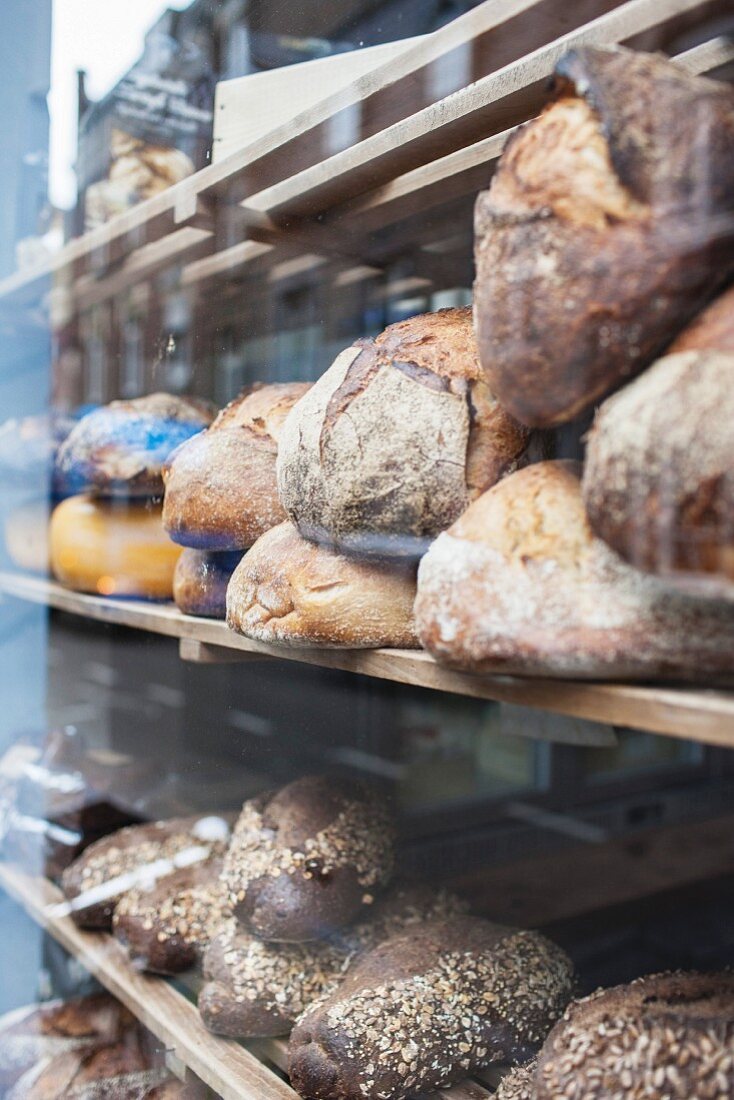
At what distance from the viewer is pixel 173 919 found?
1713 mm

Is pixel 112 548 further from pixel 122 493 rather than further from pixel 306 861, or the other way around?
pixel 306 861

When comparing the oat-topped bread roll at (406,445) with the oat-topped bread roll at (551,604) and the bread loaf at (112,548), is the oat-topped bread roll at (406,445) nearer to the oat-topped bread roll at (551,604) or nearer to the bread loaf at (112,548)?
the oat-topped bread roll at (551,604)

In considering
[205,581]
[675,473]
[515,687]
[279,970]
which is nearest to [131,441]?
[205,581]

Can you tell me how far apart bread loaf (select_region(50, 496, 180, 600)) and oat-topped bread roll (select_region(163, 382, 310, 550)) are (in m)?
0.27

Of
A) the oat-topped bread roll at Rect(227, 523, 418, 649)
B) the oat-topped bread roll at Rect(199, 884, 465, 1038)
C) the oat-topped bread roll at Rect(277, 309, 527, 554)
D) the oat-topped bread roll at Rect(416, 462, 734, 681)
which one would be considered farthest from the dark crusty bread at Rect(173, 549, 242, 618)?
the oat-topped bread roll at Rect(416, 462, 734, 681)

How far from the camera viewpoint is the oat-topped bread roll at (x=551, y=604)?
0.84 m

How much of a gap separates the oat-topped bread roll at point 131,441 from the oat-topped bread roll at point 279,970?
837 mm

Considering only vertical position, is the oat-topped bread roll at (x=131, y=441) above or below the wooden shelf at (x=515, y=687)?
above

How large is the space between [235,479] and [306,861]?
23.6 inches

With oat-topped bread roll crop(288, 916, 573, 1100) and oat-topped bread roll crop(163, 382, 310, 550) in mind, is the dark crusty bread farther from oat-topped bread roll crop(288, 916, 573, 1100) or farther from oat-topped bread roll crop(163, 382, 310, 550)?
oat-topped bread roll crop(288, 916, 573, 1100)

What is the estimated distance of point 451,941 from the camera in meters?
1.36

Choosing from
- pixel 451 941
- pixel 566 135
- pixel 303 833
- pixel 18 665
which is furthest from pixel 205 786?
pixel 566 135

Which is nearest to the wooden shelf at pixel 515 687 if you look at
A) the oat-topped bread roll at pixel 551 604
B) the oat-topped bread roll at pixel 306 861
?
the oat-topped bread roll at pixel 551 604

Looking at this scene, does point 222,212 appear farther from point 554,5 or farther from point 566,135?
point 566,135
